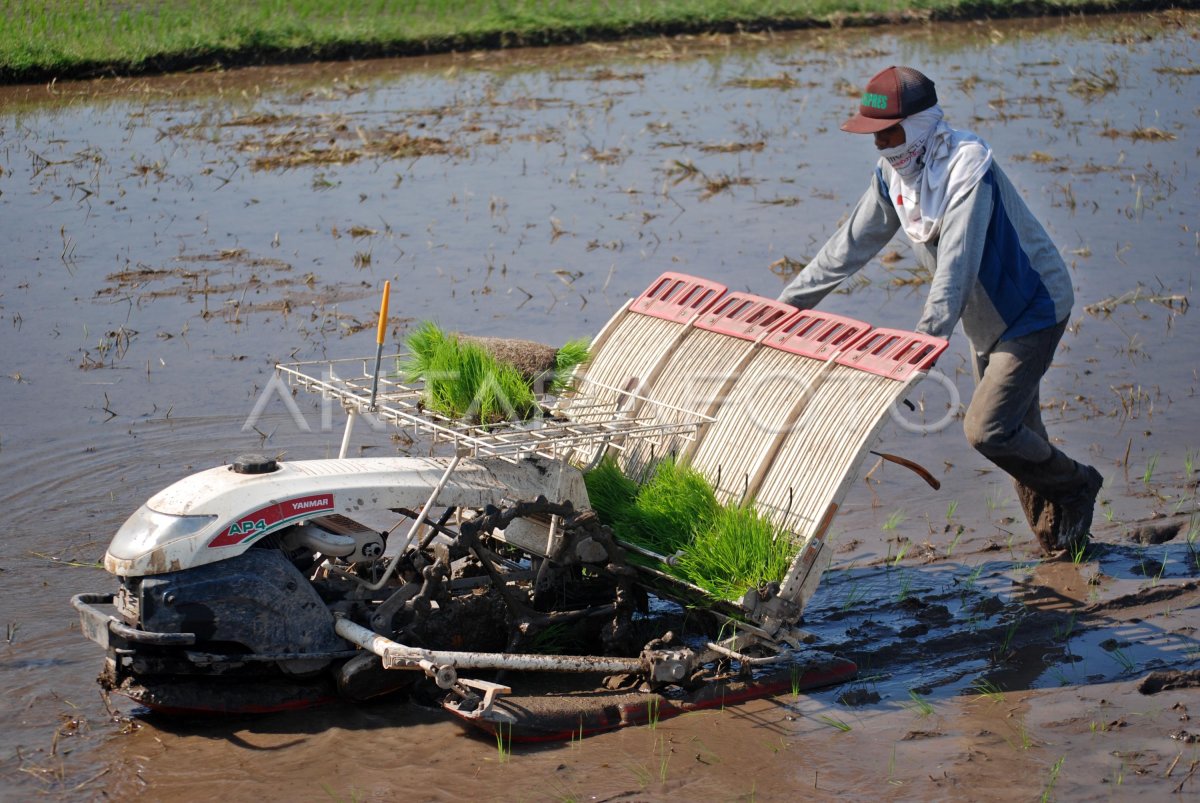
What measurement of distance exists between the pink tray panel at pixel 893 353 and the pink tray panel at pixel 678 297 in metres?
0.83

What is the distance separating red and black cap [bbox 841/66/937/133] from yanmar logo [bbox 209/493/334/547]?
93.3 inches

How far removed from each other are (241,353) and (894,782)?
5754 millimetres

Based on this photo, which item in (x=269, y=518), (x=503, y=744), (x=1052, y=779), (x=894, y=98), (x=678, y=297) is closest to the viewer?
(x=1052, y=779)

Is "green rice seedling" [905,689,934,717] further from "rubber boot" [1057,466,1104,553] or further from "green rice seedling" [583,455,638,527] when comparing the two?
"rubber boot" [1057,466,1104,553]

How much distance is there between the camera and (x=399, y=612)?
4777mm

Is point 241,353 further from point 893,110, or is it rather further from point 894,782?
point 894,782

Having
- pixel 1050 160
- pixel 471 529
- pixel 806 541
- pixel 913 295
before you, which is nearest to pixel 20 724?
pixel 471 529

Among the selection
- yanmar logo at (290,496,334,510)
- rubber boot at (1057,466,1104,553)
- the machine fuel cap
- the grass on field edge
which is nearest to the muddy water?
rubber boot at (1057,466,1104,553)

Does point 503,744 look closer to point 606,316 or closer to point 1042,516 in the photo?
point 1042,516

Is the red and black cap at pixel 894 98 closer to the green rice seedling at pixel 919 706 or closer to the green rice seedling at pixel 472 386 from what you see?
the green rice seedling at pixel 472 386

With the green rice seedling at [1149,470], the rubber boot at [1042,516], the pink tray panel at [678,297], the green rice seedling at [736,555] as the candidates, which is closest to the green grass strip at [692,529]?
the green rice seedling at [736,555]

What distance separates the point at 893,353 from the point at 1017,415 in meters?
0.89

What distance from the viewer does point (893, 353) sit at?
16.9ft

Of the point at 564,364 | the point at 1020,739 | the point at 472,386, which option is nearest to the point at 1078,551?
the point at 1020,739
